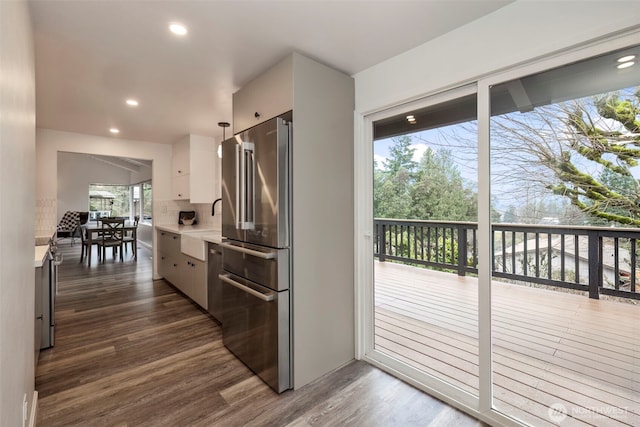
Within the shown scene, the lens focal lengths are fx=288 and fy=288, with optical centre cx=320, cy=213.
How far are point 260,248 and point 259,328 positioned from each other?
0.60 meters

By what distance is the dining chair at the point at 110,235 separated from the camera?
259 inches

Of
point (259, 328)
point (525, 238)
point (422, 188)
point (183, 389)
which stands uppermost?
point (422, 188)

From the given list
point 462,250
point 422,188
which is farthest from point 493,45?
point 462,250

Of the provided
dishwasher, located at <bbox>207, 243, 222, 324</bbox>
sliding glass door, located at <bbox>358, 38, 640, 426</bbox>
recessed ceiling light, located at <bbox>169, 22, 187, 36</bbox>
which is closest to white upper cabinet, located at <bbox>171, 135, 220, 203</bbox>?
dishwasher, located at <bbox>207, 243, 222, 324</bbox>

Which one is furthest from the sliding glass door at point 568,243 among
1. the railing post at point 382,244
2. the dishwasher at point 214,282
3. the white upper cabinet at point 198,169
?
the white upper cabinet at point 198,169

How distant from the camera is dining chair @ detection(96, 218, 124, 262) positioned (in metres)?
6.57

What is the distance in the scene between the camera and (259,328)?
7.10 feet

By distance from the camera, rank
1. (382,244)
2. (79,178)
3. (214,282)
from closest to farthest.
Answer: (382,244) < (214,282) < (79,178)

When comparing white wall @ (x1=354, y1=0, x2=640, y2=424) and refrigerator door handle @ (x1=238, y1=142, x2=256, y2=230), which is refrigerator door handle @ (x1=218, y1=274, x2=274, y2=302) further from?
white wall @ (x1=354, y1=0, x2=640, y2=424)

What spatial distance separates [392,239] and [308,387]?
1283mm

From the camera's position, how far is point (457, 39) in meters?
1.82

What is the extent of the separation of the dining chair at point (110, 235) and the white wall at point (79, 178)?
15.5 feet

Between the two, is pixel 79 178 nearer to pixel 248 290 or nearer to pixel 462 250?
pixel 248 290

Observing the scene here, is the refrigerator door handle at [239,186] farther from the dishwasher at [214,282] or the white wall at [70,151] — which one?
the white wall at [70,151]
